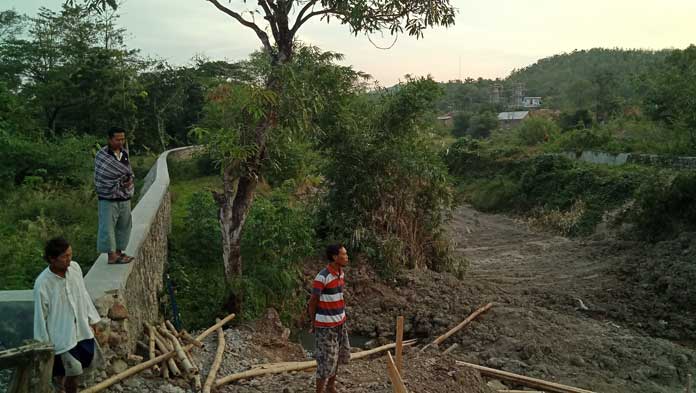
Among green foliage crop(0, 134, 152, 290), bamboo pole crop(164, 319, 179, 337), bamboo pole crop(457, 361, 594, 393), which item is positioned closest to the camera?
bamboo pole crop(164, 319, 179, 337)

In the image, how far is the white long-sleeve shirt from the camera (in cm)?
394

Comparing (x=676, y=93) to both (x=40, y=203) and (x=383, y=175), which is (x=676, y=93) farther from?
(x=40, y=203)

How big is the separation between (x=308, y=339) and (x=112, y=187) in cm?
547

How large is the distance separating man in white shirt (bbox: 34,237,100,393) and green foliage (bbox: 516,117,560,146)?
3556 centimetres

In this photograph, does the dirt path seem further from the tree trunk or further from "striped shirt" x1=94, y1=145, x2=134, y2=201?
the tree trunk

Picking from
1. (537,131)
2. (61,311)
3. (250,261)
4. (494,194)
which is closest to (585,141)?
(494,194)

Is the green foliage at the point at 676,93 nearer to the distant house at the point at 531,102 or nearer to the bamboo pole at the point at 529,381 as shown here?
the bamboo pole at the point at 529,381

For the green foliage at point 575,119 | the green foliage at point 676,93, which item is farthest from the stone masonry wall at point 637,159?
the green foliage at point 575,119

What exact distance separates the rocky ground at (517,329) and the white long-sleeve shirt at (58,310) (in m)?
0.93

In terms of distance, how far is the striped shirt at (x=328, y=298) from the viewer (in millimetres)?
5207

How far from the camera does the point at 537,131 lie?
123 feet

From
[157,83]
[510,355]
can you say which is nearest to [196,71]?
[157,83]

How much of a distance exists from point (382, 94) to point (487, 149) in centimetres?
2282

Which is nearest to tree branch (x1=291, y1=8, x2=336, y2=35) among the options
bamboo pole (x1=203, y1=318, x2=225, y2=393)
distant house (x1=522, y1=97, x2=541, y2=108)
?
bamboo pole (x1=203, y1=318, x2=225, y2=393)
